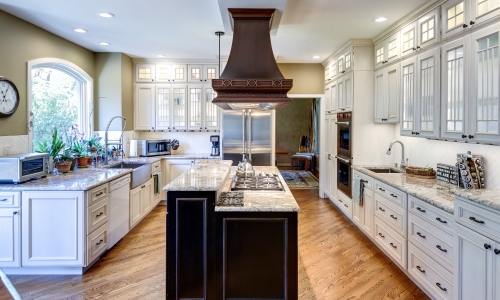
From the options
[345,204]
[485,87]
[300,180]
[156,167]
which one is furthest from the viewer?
[300,180]

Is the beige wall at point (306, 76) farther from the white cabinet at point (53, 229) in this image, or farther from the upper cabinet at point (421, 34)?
the white cabinet at point (53, 229)

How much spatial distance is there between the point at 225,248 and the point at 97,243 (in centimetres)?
167

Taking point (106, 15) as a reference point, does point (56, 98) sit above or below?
below

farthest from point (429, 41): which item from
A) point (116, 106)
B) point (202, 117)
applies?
point (116, 106)

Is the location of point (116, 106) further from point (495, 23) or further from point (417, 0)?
point (495, 23)

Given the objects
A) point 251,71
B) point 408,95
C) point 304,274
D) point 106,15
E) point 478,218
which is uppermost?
point 106,15

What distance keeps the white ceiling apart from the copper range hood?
0.22 metres

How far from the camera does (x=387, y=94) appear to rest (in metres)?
4.23

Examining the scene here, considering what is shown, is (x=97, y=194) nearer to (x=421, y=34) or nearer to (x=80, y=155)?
(x=80, y=155)

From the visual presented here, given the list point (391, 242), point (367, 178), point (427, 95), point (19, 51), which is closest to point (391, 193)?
point (391, 242)

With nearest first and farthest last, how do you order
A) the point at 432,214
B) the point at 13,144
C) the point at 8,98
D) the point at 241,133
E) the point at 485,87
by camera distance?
the point at 485,87 < the point at 432,214 < the point at 8,98 < the point at 13,144 < the point at 241,133

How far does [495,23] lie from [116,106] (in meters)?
5.13

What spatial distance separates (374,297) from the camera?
2.81 m

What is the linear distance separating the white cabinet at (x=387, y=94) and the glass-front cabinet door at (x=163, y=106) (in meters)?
3.65
